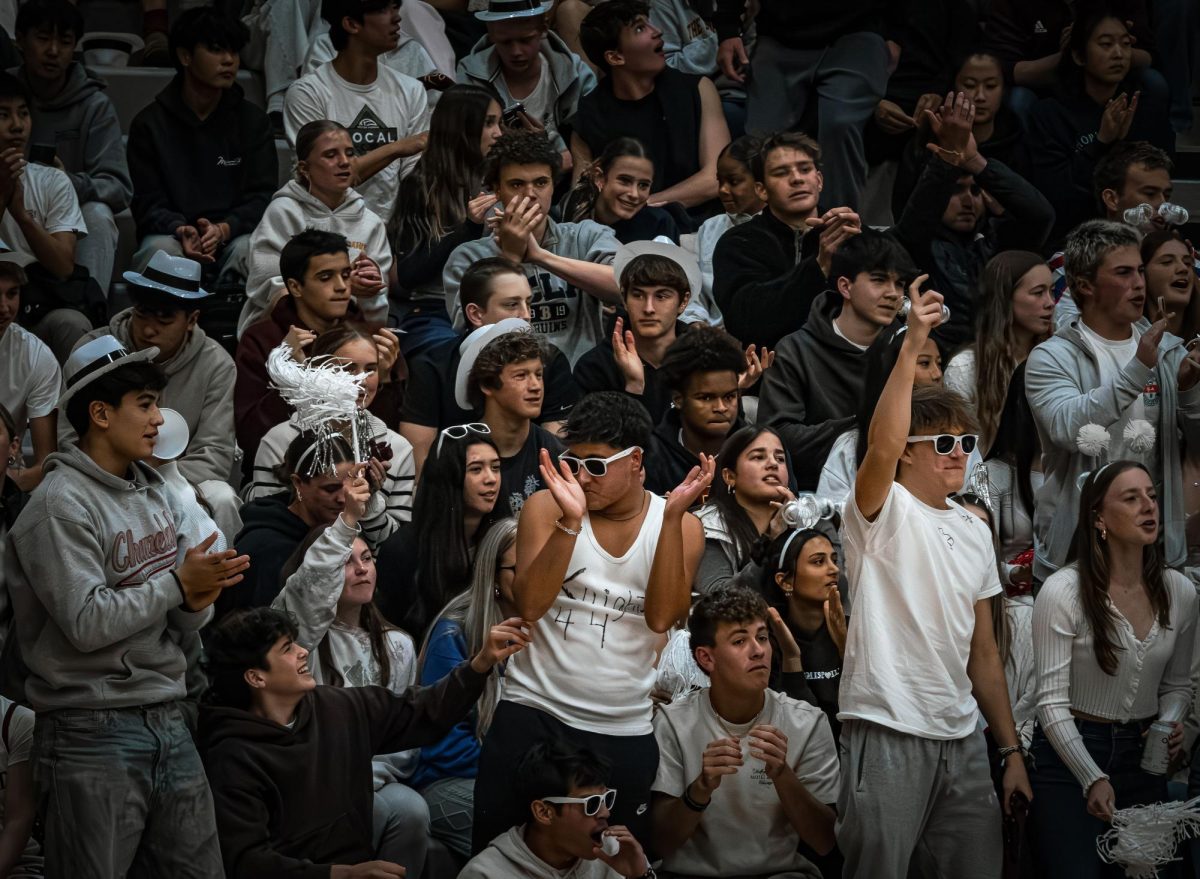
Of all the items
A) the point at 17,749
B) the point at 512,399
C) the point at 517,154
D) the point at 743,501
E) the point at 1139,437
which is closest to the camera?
the point at 17,749

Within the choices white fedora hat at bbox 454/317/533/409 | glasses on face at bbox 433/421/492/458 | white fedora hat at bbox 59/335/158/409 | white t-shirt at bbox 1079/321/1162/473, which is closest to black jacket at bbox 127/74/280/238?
white fedora hat at bbox 454/317/533/409

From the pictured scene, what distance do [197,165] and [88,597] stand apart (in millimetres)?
3739

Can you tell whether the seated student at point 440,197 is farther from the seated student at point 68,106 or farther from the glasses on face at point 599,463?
the glasses on face at point 599,463

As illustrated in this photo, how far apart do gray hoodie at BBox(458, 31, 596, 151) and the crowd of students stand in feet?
0.08

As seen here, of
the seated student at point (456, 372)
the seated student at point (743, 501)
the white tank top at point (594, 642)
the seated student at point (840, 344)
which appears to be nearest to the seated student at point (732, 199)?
the seated student at point (840, 344)

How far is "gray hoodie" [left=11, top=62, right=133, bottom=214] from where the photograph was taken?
827cm

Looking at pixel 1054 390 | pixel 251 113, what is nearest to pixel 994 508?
pixel 1054 390

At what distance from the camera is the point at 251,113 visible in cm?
833

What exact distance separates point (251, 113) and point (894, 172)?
2.95 m

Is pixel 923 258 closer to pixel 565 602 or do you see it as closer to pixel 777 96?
pixel 777 96

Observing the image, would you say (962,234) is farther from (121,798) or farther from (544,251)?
(121,798)

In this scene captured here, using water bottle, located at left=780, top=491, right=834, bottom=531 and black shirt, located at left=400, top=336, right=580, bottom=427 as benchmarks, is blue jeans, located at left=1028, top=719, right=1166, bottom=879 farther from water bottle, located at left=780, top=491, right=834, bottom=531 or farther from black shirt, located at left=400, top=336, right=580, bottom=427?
black shirt, located at left=400, top=336, right=580, bottom=427

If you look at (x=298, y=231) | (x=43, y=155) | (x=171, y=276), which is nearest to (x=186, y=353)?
(x=171, y=276)

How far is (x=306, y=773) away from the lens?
496 centimetres
